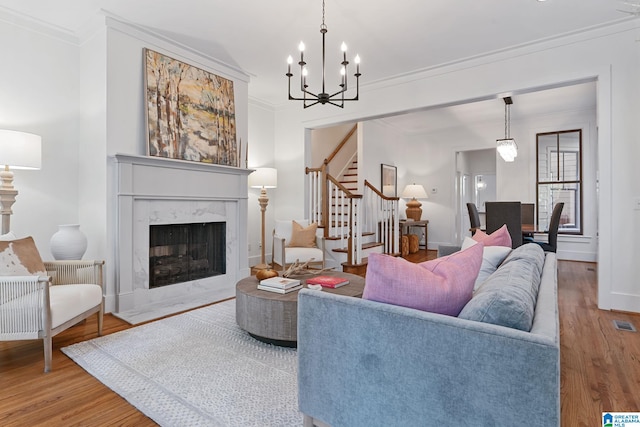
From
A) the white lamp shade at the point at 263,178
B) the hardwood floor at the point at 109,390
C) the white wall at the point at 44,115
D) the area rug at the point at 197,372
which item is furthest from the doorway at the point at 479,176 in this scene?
the white wall at the point at 44,115

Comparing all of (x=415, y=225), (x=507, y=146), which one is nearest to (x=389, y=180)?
(x=415, y=225)

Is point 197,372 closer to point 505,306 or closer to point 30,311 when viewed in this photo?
point 30,311

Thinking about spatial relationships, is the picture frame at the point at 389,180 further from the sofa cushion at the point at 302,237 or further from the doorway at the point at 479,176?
the sofa cushion at the point at 302,237

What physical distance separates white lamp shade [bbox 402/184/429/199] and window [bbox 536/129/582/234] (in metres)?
2.25

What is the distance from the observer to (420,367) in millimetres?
1140

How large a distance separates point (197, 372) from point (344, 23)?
3.28 m

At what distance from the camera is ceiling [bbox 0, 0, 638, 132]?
311 centimetres

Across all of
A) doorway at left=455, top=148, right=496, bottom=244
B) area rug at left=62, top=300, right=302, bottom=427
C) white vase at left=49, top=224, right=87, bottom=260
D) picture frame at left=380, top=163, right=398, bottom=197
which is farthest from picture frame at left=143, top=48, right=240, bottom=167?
doorway at left=455, top=148, right=496, bottom=244

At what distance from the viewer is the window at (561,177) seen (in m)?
6.46

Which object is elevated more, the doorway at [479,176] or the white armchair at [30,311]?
the doorway at [479,176]

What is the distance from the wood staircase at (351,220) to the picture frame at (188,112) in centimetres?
173

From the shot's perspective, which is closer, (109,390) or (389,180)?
(109,390)

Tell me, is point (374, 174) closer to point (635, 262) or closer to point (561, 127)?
point (561, 127)

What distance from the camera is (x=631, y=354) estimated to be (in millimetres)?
2434
